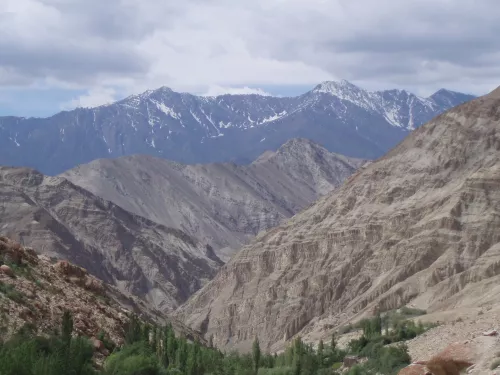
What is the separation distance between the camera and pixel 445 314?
6600 centimetres

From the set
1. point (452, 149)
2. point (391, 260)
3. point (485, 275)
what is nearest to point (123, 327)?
point (485, 275)

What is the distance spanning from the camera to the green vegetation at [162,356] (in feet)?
94.5

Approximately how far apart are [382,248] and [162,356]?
61083 millimetres

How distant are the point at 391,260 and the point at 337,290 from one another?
792 cm

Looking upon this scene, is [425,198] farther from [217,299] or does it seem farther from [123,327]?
[123,327]

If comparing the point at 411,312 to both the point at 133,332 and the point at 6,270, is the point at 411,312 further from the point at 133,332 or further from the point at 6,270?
the point at 6,270

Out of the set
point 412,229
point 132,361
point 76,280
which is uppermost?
point 412,229

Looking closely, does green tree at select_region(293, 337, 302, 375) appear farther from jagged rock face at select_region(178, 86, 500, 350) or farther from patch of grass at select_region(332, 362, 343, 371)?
jagged rock face at select_region(178, 86, 500, 350)

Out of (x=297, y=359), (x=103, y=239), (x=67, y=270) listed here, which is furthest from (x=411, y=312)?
(x=103, y=239)

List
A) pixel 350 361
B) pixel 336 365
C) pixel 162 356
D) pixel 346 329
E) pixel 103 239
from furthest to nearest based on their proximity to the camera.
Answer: pixel 103 239, pixel 346 329, pixel 336 365, pixel 350 361, pixel 162 356

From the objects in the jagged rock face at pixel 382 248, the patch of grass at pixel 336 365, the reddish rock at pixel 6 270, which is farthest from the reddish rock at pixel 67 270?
the jagged rock face at pixel 382 248

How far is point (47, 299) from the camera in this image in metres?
40.6

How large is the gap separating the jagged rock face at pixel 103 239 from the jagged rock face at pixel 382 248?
31941mm

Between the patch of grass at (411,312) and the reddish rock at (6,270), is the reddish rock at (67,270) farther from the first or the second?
the patch of grass at (411,312)
